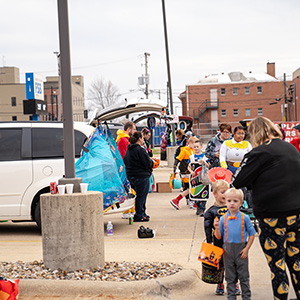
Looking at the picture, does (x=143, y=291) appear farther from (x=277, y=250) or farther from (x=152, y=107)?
(x=152, y=107)

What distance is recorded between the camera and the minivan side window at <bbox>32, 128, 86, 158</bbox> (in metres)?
9.78

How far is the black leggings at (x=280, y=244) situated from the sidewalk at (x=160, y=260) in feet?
2.57

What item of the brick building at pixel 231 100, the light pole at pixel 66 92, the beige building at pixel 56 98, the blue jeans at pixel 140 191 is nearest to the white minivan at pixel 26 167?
the blue jeans at pixel 140 191

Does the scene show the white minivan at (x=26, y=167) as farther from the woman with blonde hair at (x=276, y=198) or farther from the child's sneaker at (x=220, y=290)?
the woman with blonde hair at (x=276, y=198)

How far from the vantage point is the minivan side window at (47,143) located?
978 centimetres

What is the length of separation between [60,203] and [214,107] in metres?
81.8

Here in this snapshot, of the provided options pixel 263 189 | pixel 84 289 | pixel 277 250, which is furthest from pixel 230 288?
pixel 84 289

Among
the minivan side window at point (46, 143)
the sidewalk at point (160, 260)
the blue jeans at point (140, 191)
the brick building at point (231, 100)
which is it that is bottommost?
the sidewalk at point (160, 260)

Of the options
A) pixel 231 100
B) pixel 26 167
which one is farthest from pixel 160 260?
pixel 231 100

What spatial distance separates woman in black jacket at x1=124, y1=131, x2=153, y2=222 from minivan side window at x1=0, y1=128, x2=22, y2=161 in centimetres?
224

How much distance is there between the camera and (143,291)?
5770 millimetres

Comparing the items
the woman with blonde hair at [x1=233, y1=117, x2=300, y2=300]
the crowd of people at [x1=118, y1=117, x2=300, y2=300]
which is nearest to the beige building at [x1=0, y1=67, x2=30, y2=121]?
the crowd of people at [x1=118, y1=117, x2=300, y2=300]

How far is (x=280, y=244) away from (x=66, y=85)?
10.5 feet

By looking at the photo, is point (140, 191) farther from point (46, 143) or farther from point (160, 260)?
point (160, 260)
